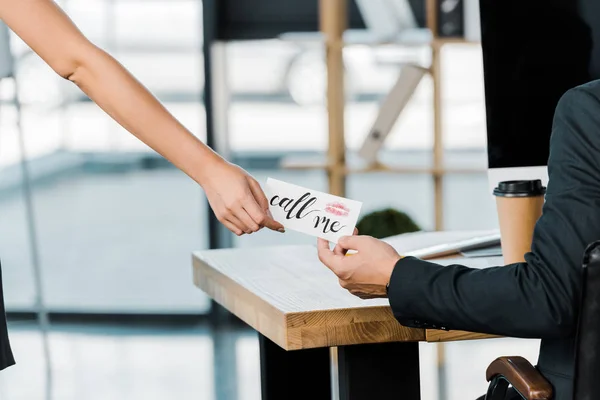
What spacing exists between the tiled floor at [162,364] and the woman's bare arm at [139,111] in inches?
95.3

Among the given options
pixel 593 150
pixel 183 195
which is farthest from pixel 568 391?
pixel 183 195

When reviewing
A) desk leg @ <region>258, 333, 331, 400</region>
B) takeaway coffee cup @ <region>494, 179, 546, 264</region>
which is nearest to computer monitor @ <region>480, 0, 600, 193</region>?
takeaway coffee cup @ <region>494, 179, 546, 264</region>

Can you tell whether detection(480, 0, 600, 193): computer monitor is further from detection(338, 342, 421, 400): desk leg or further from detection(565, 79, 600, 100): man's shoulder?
detection(565, 79, 600, 100): man's shoulder

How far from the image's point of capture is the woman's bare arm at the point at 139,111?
1723 mm

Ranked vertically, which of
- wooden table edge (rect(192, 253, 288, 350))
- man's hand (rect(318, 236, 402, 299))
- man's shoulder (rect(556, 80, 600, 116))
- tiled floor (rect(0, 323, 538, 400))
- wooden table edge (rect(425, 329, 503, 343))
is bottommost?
tiled floor (rect(0, 323, 538, 400))

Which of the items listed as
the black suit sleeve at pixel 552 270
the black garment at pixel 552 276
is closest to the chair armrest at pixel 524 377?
the black garment at pixel 552 276

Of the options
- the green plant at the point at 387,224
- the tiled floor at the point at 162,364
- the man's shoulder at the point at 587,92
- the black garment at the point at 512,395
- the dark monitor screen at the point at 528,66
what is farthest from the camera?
the tiled floor at the point at 162,364

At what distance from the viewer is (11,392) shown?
418 centimetres

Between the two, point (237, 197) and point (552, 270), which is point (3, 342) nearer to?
point (237, 197)

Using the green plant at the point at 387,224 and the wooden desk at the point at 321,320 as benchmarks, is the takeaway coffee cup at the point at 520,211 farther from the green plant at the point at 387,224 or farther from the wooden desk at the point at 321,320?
the green plant at the point at 387,224

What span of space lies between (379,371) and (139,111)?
0.64 metres

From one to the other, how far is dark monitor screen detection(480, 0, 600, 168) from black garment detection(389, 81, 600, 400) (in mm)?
693

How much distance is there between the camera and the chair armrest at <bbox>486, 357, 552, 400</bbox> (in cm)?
154

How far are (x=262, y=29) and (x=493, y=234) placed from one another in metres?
2.95
